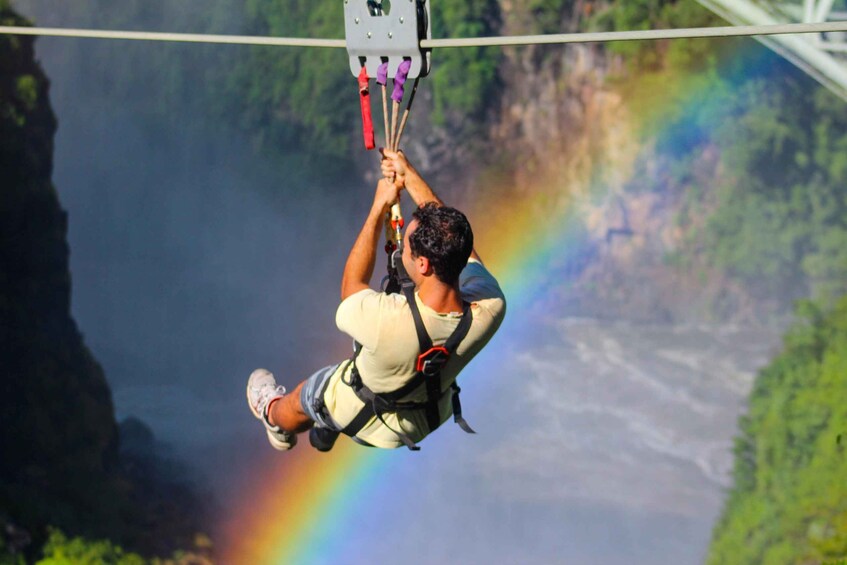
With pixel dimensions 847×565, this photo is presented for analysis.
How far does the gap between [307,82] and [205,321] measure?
601 cm

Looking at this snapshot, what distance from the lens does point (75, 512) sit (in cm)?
1553

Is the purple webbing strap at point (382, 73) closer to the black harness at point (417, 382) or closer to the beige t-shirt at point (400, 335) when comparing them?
the black harness at point (417, 382)

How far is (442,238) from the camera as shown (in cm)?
333

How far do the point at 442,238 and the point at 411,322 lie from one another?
1.04 ft

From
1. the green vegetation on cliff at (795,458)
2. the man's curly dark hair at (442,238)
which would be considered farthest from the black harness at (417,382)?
the green vegetation on cliff at (795,458)

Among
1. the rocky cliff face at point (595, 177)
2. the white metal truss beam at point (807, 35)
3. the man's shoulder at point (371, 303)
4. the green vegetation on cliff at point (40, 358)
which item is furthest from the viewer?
the rocky cliff face at point (595, 177)

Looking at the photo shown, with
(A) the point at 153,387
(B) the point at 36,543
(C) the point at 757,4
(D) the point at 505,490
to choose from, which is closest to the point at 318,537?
(D) the point at 505,490

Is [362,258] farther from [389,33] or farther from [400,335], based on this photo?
[389,33]

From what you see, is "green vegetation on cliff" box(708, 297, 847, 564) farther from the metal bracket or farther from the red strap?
the metal bracket

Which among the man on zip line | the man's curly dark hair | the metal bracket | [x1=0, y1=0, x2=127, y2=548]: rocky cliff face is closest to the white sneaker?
the man on zip line

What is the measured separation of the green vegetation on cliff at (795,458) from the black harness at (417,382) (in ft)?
31.5

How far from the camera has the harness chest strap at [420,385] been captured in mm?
3516

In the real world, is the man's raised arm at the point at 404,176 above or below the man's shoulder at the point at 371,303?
above

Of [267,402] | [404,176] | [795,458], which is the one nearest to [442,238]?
[404,176]
